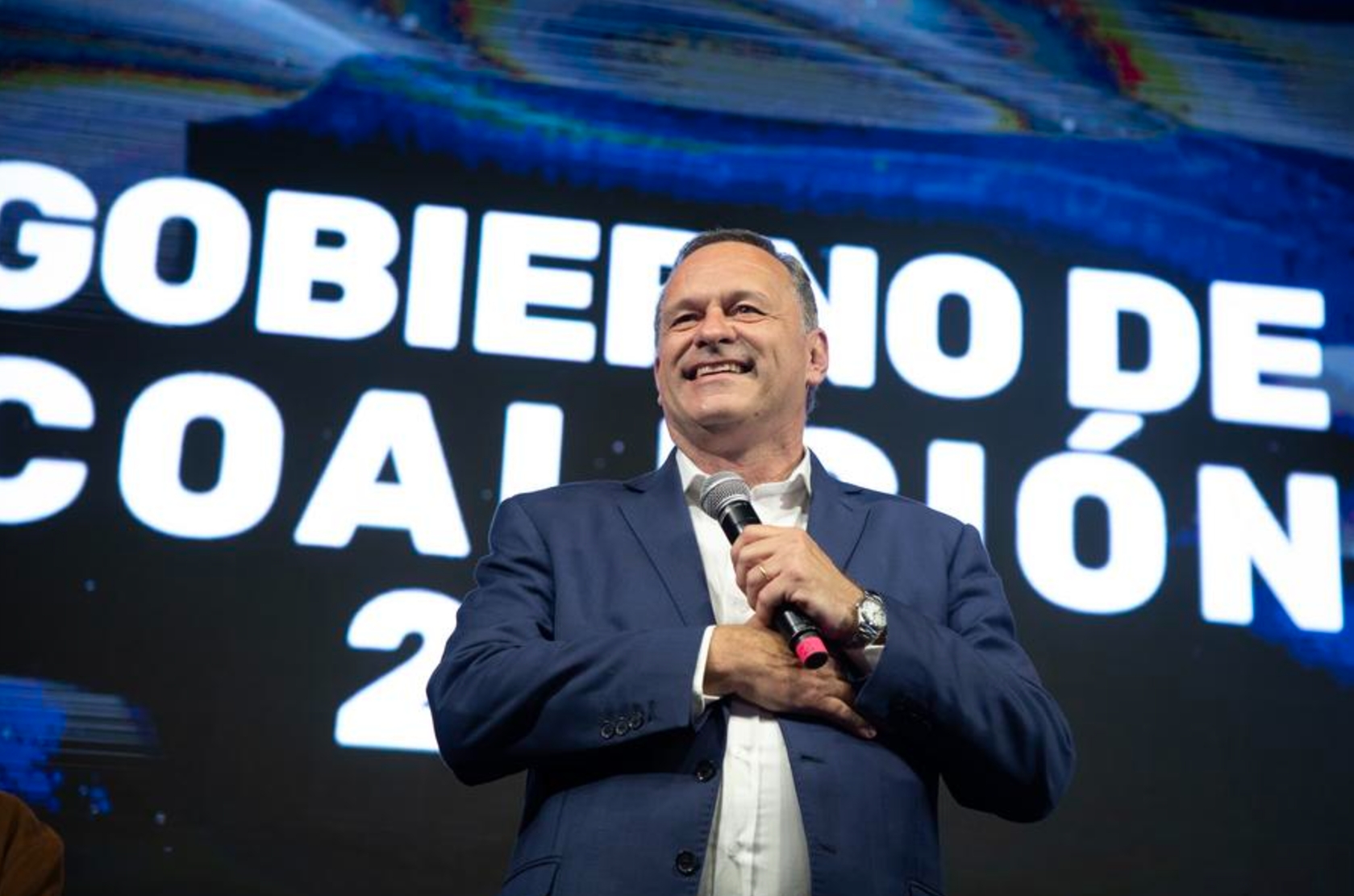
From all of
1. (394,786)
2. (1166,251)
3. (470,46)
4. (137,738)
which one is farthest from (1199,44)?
(137,738)

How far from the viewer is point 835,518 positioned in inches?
83.0

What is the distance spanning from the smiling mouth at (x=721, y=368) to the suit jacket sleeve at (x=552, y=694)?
457 mm

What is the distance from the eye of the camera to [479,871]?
3.24 m

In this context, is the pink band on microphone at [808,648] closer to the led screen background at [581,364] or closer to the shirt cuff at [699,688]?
the shirt cuff at [699,688]

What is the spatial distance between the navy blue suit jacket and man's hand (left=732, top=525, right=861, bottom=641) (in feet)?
0.21

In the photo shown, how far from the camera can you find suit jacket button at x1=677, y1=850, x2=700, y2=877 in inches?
69.2

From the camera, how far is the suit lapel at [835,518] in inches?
81.0

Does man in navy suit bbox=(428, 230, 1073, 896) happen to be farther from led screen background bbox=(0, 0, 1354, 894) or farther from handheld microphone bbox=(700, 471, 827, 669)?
led screen background bbox=(0, 0, 1354, 894)

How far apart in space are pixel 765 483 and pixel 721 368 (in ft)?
0.55

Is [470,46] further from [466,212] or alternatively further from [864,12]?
[864,12]

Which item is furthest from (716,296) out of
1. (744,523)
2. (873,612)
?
(873,612)

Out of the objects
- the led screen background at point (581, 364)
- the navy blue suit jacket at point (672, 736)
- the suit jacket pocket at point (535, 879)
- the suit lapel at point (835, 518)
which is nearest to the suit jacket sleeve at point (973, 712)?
the navy blue suit jacket at point (672, 736)

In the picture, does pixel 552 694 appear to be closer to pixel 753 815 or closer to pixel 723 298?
pixel 753 815

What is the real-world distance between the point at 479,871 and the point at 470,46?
74.2 inches
